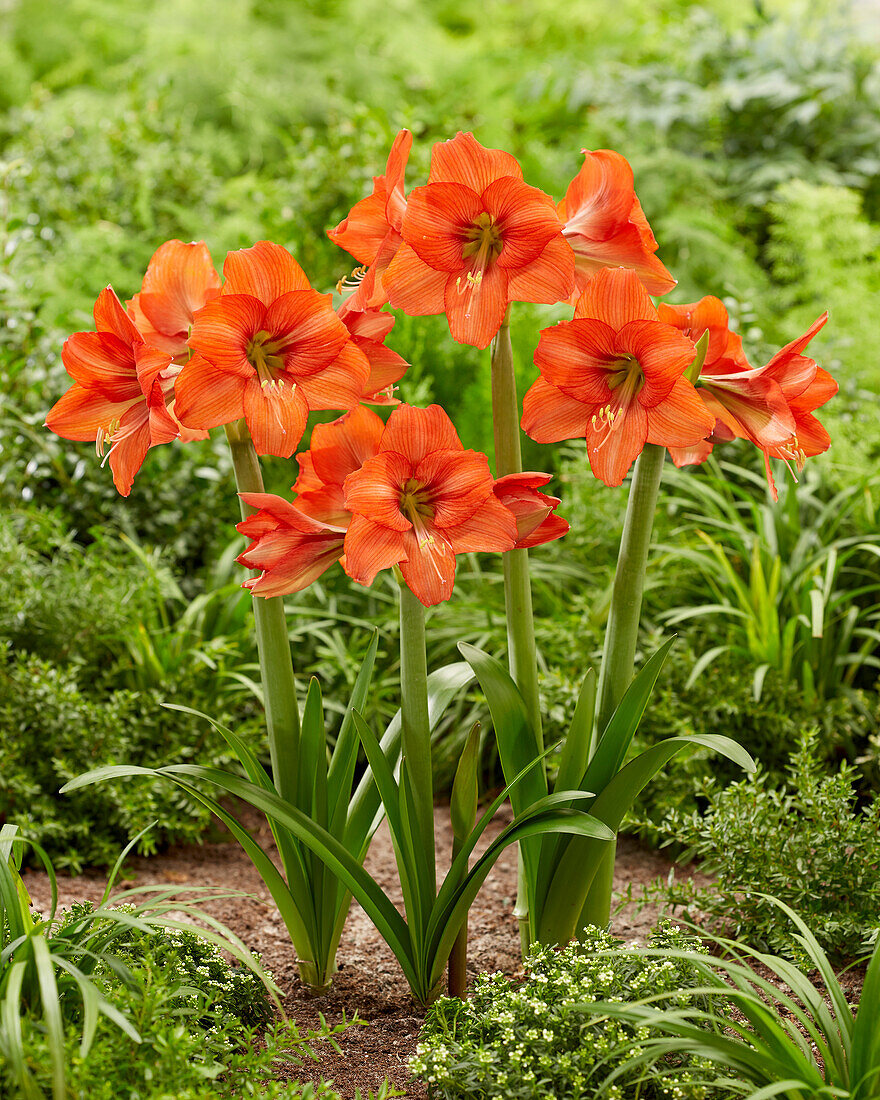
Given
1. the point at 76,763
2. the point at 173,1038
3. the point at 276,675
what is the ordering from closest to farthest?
1. the point at 173,1038
2. the point at 276,675
3. the point at 76,763

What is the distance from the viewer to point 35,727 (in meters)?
2.62

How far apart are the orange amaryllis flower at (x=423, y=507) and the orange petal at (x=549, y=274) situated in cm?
23

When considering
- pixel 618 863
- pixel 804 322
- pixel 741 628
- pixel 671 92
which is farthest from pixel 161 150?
pixel 618 863

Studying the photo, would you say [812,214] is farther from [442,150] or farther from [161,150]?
[442,150]

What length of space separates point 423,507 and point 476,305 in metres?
0.32

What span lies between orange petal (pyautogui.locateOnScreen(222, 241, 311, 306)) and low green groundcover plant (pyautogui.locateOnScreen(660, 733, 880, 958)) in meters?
1.37

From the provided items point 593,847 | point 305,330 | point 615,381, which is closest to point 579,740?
point 593,847

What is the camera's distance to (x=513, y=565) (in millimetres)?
1628

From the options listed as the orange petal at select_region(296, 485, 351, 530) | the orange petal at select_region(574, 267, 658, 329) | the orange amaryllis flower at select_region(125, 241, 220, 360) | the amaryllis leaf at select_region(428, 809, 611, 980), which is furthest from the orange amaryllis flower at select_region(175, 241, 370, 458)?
the amaryllis leaf at select_region(428, 809, 611, 980)

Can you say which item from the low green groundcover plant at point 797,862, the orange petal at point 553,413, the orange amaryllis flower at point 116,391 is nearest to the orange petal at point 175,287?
the orange amaryllis flower at point 116,391

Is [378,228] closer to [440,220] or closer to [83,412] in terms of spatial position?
[440,220]

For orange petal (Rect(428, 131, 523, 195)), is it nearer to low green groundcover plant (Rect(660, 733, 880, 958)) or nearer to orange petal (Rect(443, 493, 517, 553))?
orange petal (Rect(443, 493, 517, 553))

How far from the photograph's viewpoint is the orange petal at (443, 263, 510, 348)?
4.60ft

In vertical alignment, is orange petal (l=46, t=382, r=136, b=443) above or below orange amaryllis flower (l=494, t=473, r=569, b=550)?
above
